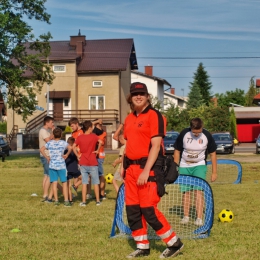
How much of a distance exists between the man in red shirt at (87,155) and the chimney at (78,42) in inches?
1917

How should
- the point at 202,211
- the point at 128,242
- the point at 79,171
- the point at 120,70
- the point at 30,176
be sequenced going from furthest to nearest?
1. the point at 120,70
2. the point at 30,176
3. the point at 79,171
4. the point at 202,211
5. the point at 128,242

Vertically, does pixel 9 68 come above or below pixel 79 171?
above

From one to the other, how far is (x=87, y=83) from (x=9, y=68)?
2423cm

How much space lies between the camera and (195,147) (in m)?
10.0

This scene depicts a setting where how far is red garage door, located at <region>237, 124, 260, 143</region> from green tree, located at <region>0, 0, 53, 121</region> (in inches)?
1326

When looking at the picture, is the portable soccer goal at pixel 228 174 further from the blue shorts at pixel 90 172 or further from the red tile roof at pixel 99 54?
the red tile roof at pixel 99 54

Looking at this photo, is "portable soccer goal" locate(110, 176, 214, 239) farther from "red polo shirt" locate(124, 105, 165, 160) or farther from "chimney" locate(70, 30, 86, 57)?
"chimney" locate(70, 30, 86, 57)

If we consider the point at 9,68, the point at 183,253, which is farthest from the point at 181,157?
the point at 9,68

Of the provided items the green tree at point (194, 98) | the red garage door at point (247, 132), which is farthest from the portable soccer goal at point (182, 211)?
the green tree at point (194, 98)

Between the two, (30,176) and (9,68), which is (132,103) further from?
(9,68)

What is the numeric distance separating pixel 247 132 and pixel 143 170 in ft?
199

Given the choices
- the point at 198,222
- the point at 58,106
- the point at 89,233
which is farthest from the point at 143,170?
the point at 58,106

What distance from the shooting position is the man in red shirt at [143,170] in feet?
22.7

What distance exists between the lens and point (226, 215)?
10.0 meters
